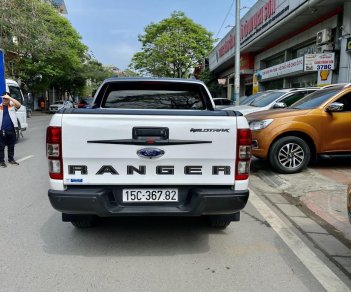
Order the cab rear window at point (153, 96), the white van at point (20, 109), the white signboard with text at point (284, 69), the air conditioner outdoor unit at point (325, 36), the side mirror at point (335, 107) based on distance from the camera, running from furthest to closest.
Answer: the white signboard with text at point (284, 69) < the air conditioner outdoor unit at point (325, 36) < the white van at point (20, 109) < the side mirror at point (335, 107) < the cab rear window at point (153, 96)

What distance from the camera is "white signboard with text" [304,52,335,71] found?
11344 millimetres

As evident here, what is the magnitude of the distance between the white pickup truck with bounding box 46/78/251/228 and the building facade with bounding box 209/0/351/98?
29.0ft

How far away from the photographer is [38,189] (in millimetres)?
6387

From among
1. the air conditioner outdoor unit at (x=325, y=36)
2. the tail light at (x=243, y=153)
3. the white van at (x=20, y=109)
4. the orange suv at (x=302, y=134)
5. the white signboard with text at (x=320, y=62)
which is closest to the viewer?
the tail light at (x=243, y=153)

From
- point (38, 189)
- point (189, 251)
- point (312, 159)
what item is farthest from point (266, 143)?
point (38, 189)

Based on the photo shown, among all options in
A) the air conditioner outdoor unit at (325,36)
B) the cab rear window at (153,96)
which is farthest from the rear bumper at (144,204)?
the air conditioner outdoor unit at (325,36)

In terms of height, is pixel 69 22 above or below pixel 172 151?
above

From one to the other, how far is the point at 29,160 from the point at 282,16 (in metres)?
12.3

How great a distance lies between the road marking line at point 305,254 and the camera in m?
3.22

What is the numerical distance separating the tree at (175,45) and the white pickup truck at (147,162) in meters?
41.5

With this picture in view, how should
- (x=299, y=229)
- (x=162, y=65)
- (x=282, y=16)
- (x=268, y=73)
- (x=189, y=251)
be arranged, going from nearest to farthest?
(x=189, y=251)
(x=299, y=229)
(x=282, y=16)
(x=268, y=73)
(x=162, y=65)

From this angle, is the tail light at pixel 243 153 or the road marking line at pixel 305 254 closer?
the road marking line at pixel 305 254

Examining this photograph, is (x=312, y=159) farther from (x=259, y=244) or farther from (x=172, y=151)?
(x=172, y=151)

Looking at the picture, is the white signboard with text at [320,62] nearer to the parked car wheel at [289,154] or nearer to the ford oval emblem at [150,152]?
the parked car wheel at [289,154]
